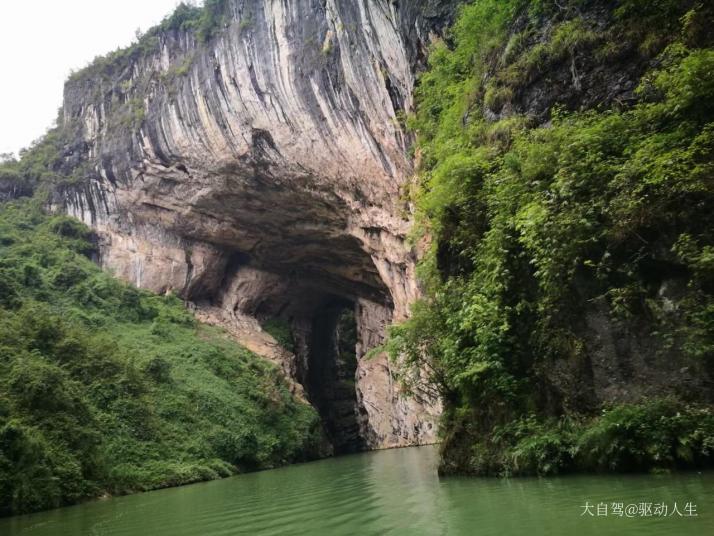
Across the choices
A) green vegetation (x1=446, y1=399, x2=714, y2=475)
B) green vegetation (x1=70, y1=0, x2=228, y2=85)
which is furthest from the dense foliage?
green vegetation (x1=70, y1=0, x2=228, y2=85)

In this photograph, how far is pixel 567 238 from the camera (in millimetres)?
6246

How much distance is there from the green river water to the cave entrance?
70.4 feet

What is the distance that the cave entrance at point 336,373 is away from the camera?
29188 mm

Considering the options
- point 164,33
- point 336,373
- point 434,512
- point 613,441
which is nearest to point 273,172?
point 164,33

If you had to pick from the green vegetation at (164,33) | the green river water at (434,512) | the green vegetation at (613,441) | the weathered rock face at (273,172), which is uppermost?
the green vegetation at (164,33)

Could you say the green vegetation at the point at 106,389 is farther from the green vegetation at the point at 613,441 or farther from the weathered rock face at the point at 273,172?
the green vegetation at the point at 613,441

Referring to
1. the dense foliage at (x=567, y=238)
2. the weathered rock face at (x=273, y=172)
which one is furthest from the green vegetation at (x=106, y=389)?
the dense foliage at (x=567, y=238)

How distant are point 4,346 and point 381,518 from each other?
12.6 meters

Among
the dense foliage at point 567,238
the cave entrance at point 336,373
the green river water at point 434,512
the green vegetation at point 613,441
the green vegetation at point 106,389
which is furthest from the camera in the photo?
the cave entrance at point 336,373

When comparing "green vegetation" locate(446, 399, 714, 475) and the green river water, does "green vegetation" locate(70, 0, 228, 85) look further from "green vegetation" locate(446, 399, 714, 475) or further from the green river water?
"green vegetation" locate(446, 399, 714, 475)

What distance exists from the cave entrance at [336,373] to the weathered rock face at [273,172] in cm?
41

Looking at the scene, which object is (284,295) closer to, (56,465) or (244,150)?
(244,150)

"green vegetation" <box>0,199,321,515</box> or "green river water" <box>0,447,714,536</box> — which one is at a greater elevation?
"green vegetation" <box>0,199,321,515</box>

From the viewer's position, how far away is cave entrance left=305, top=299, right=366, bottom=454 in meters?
29.2
